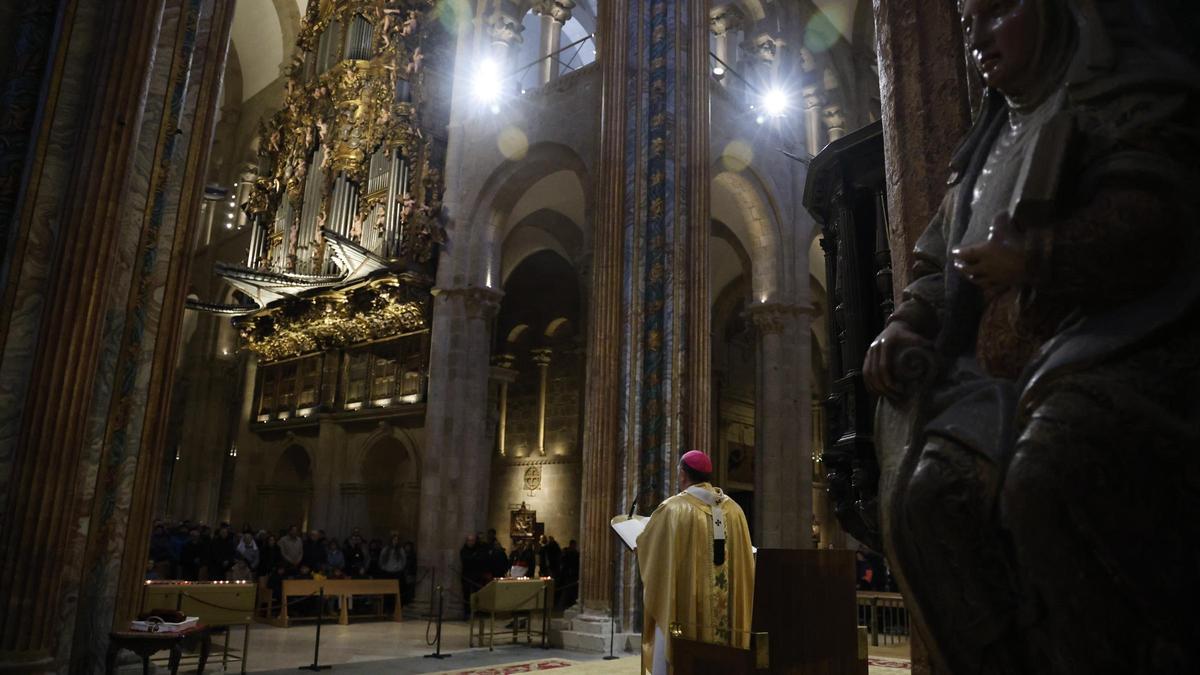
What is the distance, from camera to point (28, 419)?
4395mm

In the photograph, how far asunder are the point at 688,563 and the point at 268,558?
10.6m

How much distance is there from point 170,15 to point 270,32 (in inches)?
717

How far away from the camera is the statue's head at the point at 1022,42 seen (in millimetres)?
1370

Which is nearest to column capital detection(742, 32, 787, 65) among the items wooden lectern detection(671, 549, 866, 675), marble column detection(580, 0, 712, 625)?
marble column detection(580, 0, 712, 625)

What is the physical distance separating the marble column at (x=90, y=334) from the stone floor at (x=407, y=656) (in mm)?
2380

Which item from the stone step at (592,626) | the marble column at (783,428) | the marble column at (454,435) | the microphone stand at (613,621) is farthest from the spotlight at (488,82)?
the stone step at (592,626)

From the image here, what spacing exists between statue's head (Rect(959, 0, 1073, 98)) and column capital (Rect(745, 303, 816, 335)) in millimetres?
14140

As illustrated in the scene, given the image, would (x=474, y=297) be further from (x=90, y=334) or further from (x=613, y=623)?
(x=90, y=334)

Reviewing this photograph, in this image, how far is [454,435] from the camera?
14.0m

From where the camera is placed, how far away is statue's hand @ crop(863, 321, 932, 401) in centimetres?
139

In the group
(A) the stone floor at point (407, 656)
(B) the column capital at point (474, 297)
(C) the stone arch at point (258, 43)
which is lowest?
(A) the stone floor at point (407, 656)

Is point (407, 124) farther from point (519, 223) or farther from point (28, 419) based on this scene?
point (28, 419)

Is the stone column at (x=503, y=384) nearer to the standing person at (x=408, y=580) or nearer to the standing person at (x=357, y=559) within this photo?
the standing person at (x=357, y=559)

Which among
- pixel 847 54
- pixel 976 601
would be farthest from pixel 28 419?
pixel 847 54
